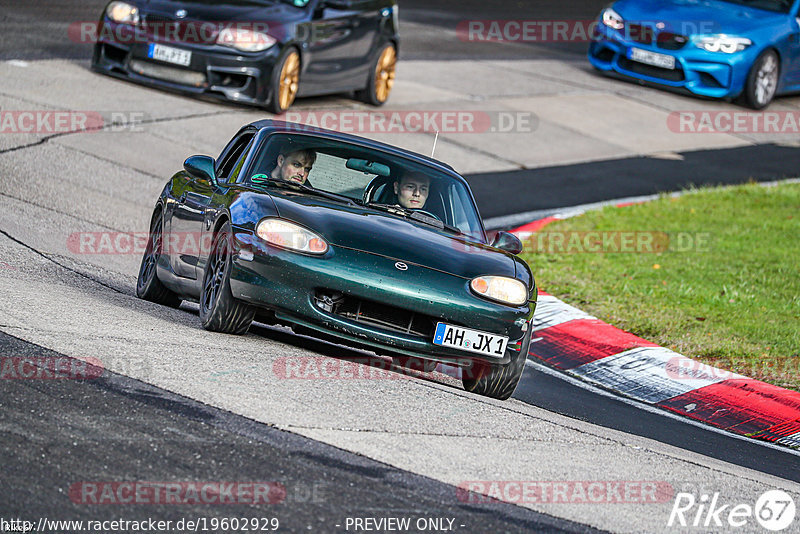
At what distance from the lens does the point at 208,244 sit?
25.2 ft

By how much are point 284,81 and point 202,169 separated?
27.4 feet

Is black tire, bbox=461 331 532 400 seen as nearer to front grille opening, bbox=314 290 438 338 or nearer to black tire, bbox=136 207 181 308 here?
front grille opening, bbox=314 290 438 338

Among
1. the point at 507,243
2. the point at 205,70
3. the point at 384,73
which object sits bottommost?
the point at 384,73

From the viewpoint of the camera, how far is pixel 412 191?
26.8 feet

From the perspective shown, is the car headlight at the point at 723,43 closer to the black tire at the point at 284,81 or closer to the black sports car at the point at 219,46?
the black sports car at the point at 219,46

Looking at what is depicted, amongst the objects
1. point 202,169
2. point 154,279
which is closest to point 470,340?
point 202,169

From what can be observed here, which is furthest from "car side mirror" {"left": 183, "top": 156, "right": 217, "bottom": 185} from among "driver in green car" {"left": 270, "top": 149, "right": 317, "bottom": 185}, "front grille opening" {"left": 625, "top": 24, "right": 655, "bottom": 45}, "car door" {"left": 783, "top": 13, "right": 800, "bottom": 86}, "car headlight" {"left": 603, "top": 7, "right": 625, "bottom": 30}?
"car door" {"left": 783, "top": 13, "right": 800, "bottom": 86}

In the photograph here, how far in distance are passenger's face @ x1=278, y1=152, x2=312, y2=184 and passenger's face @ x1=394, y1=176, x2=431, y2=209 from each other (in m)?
0.55

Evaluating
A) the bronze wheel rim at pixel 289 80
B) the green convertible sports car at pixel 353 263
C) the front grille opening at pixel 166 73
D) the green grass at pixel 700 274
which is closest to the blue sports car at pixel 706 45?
the green grass at pixel 700 274

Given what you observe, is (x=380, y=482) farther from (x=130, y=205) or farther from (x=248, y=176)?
(x=130, y=205)

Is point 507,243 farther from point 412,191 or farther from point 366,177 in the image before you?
point 366,177

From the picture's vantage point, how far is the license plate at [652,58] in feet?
67.7

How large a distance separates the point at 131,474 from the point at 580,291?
6766 millimetres

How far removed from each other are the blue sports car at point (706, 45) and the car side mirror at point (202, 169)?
1345 cm
